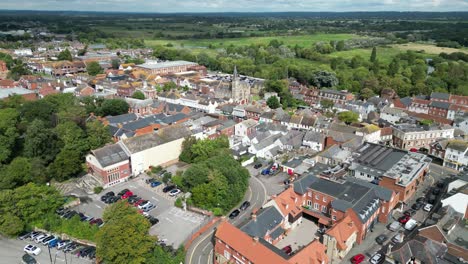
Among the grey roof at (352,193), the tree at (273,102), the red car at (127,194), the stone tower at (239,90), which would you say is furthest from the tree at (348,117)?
the red car at (127,194)

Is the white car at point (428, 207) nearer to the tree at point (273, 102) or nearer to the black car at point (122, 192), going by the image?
the black car at point (122, 192)

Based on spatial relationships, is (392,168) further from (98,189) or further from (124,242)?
(98,189)

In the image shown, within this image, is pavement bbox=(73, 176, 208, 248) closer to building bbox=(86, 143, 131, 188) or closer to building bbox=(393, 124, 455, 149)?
building bbox=(86, 143, 131, 188)

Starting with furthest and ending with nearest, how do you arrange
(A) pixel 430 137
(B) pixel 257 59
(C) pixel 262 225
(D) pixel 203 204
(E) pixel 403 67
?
(B) pixel 257 59
(E) pixel 403 67
(A) pixel 430 137
(D) pixel 203 204
(C) pixel 262 225

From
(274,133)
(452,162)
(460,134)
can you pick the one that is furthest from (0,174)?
(460,134)

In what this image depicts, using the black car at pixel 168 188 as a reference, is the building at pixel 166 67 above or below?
above

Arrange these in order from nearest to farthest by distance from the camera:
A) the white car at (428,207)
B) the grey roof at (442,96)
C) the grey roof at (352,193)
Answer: the grey roof at (352,193)
the white car at (428,207)
the grey roof at (442,96)

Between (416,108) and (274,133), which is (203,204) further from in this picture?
(416,108)

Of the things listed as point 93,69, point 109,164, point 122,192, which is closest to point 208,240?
point 122,192
